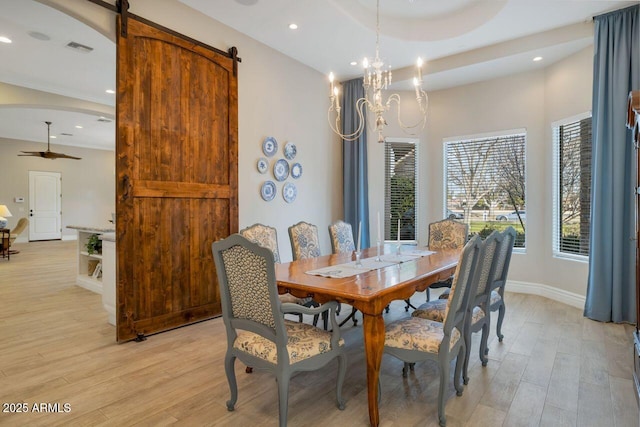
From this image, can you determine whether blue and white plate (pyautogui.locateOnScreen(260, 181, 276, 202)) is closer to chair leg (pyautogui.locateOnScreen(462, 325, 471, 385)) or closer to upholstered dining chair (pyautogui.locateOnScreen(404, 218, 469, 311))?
upholstered dining chair (pyautogui.locateOnScreen(404, 218, 469, 311))

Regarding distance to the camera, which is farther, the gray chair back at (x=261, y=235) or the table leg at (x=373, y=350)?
the gray chair back at (x=261, y=235)

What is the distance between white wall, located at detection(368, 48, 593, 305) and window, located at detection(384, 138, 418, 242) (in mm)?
127

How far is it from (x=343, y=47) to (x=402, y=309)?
3.49 metres

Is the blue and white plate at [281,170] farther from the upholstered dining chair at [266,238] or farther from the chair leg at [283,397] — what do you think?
the chair leg at [283,397]

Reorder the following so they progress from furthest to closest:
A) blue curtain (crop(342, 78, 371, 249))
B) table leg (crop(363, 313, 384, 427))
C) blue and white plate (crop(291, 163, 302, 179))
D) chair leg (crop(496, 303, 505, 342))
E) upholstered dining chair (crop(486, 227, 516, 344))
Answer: blue curtain (crop(342, 78, 371, 249))
blue and white plate (crop(291, 163, 302, 179))
chair leg (crop(496, 303, 505, 342))
upholstered dining chair (crop(486, 227, 516, 344))
table leg (crop(363, 313, 384, 427))

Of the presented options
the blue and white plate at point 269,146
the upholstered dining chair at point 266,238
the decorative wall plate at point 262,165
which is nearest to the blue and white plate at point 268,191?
the decorative wall plate at point 262,165

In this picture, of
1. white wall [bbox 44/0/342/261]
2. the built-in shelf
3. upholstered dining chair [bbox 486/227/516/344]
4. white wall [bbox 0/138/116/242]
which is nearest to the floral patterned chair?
white wall [bbox 44/0/342/261]

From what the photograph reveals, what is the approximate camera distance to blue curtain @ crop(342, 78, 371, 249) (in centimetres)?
565

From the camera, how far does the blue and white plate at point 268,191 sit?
4.54m

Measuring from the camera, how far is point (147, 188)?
3.31 m

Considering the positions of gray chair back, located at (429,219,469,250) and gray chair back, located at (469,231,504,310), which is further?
gray chair back, located at (429,219,469,250)

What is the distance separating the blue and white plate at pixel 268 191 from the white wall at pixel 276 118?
71 millimetres

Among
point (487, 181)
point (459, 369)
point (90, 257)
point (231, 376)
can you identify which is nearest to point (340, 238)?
point (459, 369)

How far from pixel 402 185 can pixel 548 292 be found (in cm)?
259
